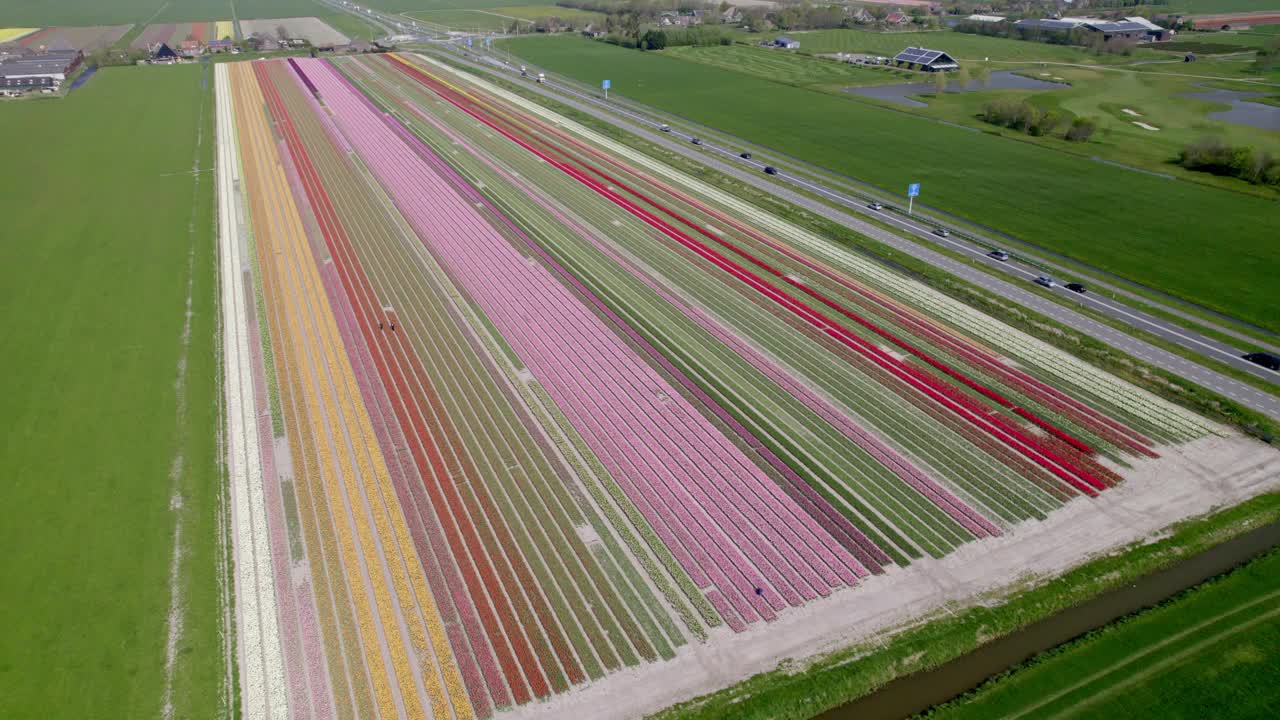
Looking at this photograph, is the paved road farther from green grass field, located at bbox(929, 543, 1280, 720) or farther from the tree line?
the tree line

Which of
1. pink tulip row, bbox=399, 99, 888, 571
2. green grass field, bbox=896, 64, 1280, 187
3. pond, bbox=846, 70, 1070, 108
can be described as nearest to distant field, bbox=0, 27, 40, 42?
pink tulip row, bbox=399, 99, 888, 571

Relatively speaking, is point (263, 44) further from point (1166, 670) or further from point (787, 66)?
point (1166, 670)

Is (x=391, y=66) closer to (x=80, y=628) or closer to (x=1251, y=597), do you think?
(x=80, y=628)

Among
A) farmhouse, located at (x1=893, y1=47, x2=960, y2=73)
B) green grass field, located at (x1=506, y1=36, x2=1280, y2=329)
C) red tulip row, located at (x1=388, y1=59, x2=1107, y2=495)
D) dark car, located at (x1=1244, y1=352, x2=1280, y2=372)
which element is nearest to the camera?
red tulip row, located at (x1=388, y1=59, x2=1107, y2=495)

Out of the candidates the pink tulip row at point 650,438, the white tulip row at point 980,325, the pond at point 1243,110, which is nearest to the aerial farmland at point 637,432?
the pink tulip row at point 650,438

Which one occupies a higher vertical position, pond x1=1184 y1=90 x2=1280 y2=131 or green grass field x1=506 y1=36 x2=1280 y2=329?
pond x1=1184 y1=90 x2=1280 y2=131

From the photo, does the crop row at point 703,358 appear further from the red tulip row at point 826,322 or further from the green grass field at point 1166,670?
the green grass field at point 1166,670
